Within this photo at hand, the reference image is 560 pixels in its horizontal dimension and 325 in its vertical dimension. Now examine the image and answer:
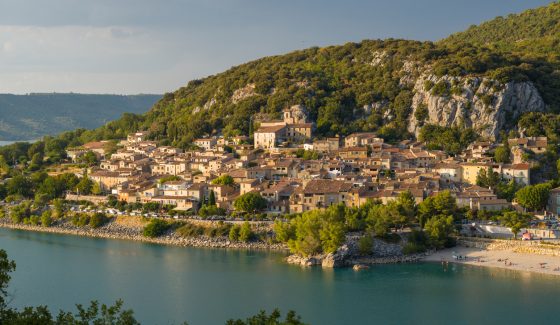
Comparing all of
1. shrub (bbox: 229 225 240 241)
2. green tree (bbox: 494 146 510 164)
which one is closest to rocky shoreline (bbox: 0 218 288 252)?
shrub (bbox: 229 225 240 241)

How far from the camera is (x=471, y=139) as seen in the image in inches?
1332

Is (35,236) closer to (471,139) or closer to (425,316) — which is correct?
(425,316)

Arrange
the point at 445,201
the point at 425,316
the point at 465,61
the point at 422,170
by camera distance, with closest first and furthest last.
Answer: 1. the point at 425,316
2. the point at 445,201
3. the point at 422,170
4. the point at 465,61

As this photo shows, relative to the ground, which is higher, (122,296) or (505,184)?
(505,184)

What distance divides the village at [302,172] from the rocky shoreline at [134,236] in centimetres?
193

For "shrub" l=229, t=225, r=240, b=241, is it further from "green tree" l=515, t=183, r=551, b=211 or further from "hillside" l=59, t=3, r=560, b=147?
"hillside" l=59, t=3, r=560, b=147

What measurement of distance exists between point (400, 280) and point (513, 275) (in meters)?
3.20

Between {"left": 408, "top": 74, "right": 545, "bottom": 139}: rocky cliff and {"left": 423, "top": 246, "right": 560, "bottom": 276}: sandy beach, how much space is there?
1431 centimetres

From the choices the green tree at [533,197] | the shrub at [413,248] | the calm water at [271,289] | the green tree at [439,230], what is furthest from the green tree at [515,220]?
the shrub at [413,248]

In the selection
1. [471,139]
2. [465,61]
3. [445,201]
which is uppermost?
[465,61]

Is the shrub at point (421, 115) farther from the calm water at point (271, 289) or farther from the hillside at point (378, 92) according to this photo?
the calm water at point (271, 289)

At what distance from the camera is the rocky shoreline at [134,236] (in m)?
23.1

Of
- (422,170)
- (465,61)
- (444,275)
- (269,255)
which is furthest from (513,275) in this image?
(465,61)

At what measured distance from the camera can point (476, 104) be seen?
117ft
